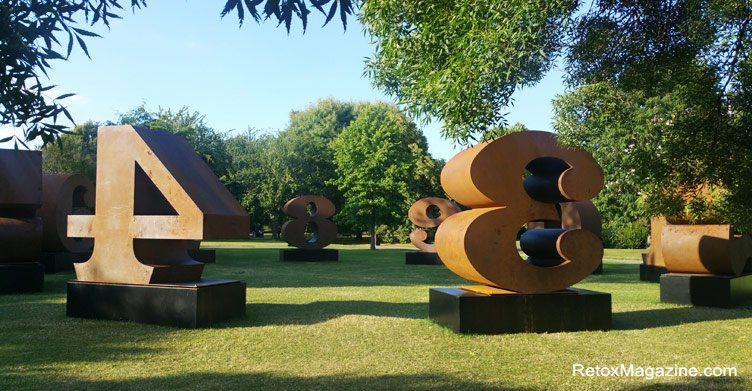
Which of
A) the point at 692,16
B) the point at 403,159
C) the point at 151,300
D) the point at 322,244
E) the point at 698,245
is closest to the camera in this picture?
the point at 692,16

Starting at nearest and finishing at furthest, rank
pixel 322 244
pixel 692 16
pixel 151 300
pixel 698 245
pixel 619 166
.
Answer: pixel 692 16 → pixel 151 300 → pixel 698 245 → pixel 322 244 → pixel 619 166

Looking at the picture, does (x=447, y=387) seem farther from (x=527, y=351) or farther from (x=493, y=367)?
(x=527, y=351)

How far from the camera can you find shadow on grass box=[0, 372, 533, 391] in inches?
200

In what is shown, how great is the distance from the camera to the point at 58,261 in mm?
16391

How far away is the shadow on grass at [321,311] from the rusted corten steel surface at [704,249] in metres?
4.85

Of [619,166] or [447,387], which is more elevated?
[619,166]

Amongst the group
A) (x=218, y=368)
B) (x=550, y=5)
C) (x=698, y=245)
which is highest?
(x=550, y=5)

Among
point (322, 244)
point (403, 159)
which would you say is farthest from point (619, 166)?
point (322, 244)

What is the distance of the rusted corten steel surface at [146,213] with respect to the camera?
25.9 ft

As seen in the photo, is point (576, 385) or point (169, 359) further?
point (169, 359)

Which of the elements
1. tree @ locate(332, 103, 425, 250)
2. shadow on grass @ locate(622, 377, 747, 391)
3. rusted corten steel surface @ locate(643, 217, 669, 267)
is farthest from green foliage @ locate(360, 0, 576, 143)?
tree @ locate(332, 103, 425, 250)

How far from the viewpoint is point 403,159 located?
3759 cm

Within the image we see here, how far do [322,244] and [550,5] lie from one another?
18174mm

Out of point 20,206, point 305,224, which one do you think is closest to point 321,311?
point 20,206
